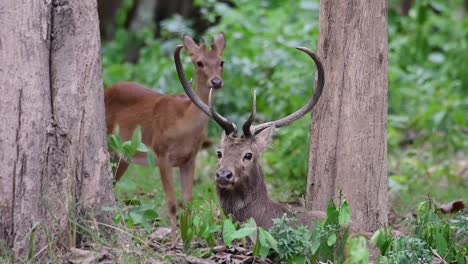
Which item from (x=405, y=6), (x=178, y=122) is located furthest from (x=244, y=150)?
(x=405, y=6)

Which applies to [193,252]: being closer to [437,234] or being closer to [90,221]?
[90,221]

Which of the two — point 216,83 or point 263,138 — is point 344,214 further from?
point 216,83

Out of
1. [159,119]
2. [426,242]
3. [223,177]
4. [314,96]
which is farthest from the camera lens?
[159,119]

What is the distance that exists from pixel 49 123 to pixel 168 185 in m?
3.82

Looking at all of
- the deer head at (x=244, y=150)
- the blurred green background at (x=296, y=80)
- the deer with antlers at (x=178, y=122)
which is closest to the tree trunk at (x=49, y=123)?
the deer head at (x=244, y=150)

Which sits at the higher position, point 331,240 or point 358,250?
point 358,250

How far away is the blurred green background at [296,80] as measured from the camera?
11.1 metres

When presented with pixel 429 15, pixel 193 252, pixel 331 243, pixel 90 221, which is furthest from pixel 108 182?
pixel 429 15

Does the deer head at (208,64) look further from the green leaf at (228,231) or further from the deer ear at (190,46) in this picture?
the green leaf at (228,231)

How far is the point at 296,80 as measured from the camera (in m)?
12.2

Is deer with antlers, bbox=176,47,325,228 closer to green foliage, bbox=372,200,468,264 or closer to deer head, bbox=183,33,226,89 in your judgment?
green foliage, bbox=372,200,468,264

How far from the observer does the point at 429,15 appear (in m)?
17.6

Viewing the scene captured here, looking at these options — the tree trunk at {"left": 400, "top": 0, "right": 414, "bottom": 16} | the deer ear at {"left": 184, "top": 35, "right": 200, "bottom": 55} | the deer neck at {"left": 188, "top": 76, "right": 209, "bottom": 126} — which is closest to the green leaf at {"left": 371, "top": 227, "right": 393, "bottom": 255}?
the deer neck at {"left": 188, "top": 76, "right": 209, "bottom": 126}

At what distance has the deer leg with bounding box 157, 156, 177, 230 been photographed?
9.66m
